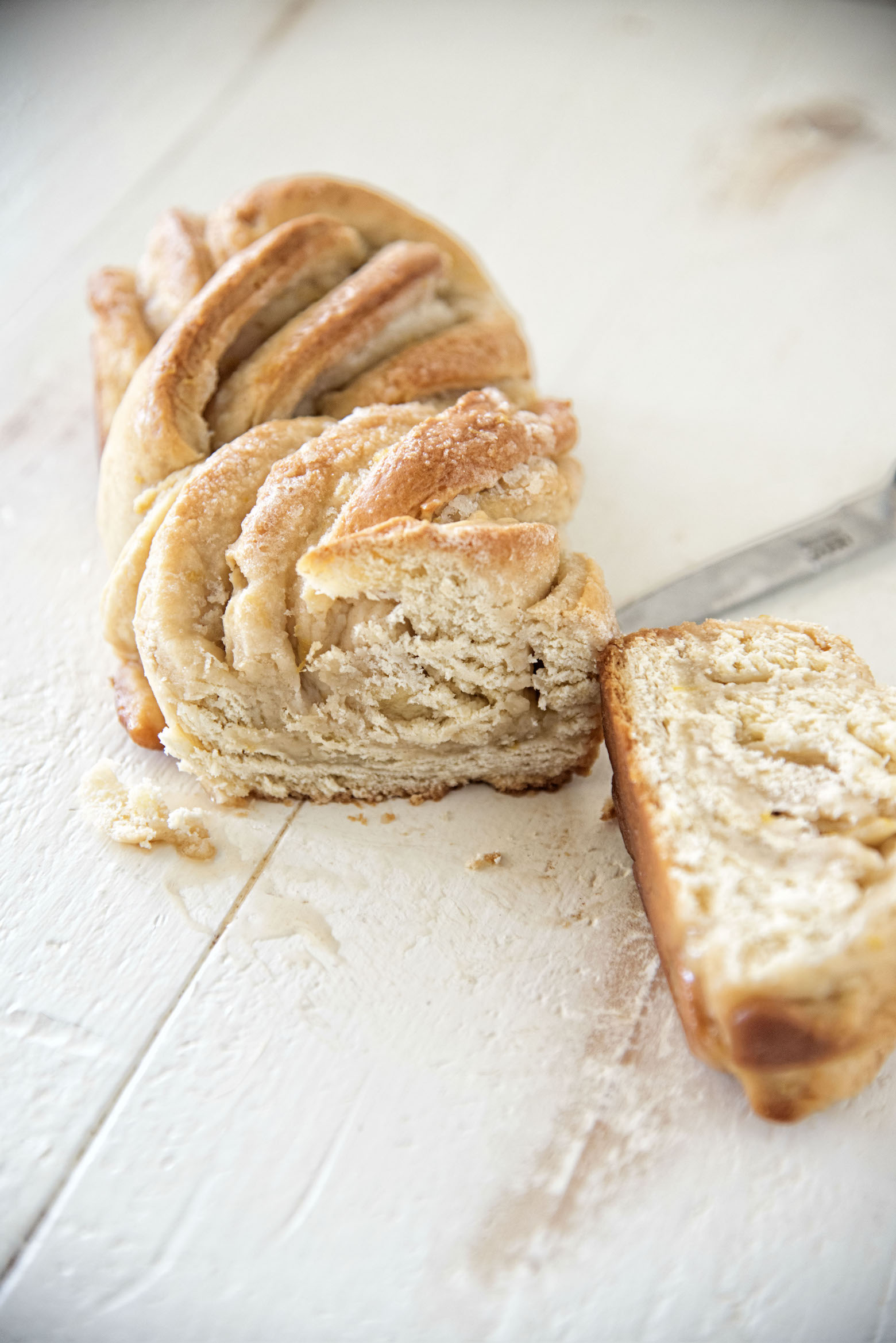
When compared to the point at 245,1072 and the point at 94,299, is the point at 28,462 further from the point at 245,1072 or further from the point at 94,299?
the point at 245,1072

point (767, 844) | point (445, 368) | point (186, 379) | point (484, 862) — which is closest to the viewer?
point (767, 844)

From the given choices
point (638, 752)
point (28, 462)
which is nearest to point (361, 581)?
point (638, 752)

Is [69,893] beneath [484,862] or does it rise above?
above

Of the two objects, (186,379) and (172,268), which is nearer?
(186,379)

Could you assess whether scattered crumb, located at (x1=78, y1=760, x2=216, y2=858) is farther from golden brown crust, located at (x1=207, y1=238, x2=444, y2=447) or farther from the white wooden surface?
golden brown crust, located at (x1=207, y1=238, x2=444, y2=447)

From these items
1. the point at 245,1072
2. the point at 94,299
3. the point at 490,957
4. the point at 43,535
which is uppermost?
the point at 94,299

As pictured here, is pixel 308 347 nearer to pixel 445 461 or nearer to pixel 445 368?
pixel 445 368

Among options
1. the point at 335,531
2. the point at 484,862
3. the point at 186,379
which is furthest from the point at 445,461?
the point at 484,862
